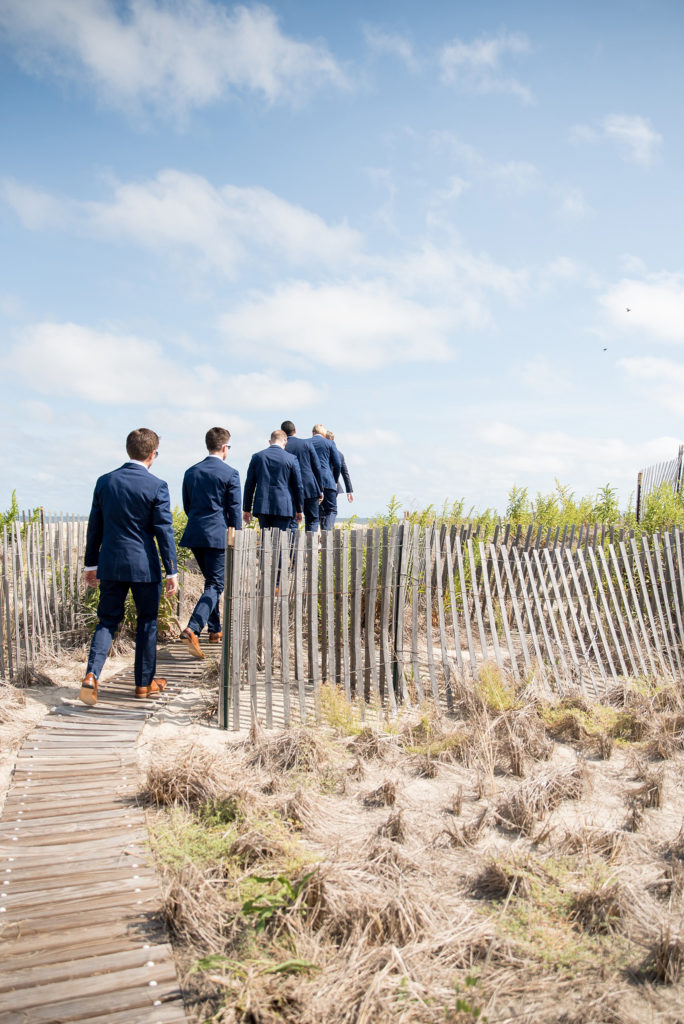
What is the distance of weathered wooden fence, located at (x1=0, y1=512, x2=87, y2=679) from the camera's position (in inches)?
277

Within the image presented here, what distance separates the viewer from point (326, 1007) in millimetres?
2359

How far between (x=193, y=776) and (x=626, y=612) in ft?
17.2

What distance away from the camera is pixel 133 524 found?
17.8ft

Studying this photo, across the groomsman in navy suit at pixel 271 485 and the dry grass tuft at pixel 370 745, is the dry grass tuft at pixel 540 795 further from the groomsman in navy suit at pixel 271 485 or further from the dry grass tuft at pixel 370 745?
the groomsman in navy suit at pixel 271 485

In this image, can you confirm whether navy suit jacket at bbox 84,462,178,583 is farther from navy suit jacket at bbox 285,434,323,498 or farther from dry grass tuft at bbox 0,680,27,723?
navy suit jacket at bbox 285,434,323,498

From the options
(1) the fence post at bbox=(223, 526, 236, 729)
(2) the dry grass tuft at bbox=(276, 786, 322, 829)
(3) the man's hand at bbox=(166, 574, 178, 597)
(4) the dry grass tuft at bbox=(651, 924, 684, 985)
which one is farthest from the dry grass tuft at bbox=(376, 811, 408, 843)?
(3) the man's hand at bbox=(166, 574, 178, 597)

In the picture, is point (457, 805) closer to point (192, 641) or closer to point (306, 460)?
point (192, 641)

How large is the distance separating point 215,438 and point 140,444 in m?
Answer: 1.16

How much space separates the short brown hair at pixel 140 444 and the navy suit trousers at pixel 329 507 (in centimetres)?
431

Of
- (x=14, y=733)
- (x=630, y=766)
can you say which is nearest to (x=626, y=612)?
(x=630, y=766)

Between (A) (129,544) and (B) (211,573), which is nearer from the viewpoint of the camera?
(A) (129,544)

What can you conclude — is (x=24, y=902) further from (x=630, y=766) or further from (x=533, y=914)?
(x=630, y=766)

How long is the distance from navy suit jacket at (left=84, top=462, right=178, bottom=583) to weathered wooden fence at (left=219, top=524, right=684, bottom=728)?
64 centimetres

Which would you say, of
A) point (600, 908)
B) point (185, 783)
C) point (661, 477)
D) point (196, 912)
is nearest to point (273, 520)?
point (185, 783)
